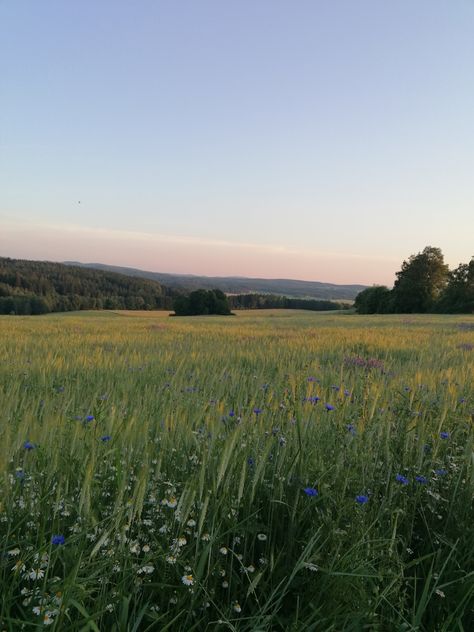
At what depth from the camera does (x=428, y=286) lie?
67.5 metres

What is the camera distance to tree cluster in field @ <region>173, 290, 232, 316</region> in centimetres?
8956

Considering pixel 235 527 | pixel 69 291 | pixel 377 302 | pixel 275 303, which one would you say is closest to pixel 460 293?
pixel 377 302

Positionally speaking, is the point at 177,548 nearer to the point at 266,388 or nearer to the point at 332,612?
the point at 332,612

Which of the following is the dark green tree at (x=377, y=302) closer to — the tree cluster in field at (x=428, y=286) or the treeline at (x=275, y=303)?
the tree cluster in field at (x=428, y=286)

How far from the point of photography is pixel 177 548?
1.45 m

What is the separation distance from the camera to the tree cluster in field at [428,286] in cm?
6312

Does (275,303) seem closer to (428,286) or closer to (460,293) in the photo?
(428,286)

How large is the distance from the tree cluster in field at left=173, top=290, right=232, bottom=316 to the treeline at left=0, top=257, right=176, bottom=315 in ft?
106

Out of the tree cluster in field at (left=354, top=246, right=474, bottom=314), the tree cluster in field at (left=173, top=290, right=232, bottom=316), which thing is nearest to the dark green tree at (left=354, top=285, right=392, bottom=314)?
the tree cluster in field at (left=354, top=246, right=474, bottom=314)

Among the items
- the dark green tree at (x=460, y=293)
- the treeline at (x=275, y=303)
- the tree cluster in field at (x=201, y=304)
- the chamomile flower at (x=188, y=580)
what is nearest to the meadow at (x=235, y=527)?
the chamomile flower at (x=188, y=580)

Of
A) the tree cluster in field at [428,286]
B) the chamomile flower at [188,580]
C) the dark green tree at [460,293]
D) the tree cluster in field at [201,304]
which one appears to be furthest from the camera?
the tree cluster in field at [201,304]

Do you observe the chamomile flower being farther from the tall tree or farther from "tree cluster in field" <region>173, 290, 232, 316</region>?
"tree cluster in field" <region>173, 290, 232, 316</region>

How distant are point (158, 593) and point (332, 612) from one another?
0.61 metres

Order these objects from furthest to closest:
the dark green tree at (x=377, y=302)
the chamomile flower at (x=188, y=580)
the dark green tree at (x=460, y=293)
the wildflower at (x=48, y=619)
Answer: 1. the dark green tree at (x=377, y=302)
2. the dark green tree at (x=460, y=293)
3. the chamomile flower at (x=188, y=580)
4. the wildflower at (x=48, y=619)
